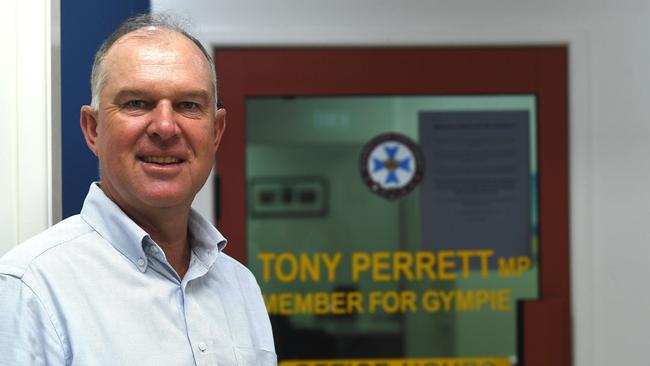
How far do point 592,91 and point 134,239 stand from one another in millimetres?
1602

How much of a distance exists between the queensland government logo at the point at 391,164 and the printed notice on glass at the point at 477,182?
0.03m

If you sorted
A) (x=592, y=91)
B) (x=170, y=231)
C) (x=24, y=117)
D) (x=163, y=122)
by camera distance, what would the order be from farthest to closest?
(x=592, y=91) < (x=24, y=117) < (x=170, y=231) < (x=163, y=122)

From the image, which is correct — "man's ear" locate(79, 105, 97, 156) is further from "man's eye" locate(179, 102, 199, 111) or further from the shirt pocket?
the shirt pocket

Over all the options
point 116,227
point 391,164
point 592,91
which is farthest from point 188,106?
point 592,91

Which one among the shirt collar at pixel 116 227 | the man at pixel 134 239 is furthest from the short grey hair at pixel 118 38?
the shirt collar at pixel 116 227

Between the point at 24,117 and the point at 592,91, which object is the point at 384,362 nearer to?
the point at 592,91

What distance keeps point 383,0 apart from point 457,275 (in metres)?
0.82

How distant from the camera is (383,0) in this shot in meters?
2.15

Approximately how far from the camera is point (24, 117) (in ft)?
3.91

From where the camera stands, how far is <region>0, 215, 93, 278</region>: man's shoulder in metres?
0.88

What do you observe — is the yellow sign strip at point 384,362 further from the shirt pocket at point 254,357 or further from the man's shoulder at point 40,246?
the man's shoulder at point 40,246

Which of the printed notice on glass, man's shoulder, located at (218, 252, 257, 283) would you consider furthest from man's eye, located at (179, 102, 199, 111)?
the printed notice on glass

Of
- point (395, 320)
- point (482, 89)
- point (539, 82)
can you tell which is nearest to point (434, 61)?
point (482, 89)

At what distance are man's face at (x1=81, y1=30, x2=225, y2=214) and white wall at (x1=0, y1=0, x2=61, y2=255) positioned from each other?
23cm
